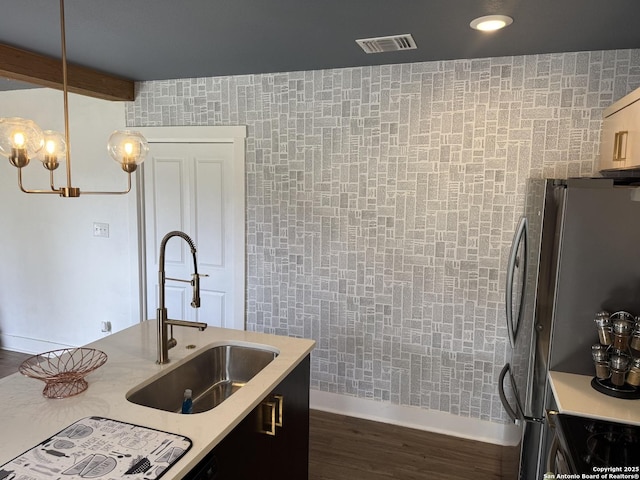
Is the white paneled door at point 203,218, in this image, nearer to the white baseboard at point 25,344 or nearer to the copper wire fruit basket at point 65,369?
the white baseboard at point 25,344

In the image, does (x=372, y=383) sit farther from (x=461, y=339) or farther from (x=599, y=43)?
(x=599, y=43)

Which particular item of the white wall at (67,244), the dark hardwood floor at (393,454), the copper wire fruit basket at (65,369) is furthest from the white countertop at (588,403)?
the white wall at (67,244)

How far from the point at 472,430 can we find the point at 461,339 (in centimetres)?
62

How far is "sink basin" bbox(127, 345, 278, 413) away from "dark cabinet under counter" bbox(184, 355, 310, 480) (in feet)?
0.71

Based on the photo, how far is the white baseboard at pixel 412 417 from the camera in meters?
2.97

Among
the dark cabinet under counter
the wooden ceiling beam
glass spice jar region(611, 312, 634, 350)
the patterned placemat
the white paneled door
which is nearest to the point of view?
the patterned placemat

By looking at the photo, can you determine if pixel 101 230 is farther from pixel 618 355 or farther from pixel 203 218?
pixel 618 355

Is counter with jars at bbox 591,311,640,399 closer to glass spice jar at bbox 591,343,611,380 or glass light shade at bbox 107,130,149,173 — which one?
glass spice jar at bbox 591,343,611,380

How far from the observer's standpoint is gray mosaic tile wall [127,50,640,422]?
2.70 metres

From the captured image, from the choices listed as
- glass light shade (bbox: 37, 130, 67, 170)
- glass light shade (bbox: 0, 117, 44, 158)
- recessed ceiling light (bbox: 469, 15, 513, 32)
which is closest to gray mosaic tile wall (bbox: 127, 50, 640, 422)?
recessed ceiling light (bbox: 469, 15, 513, 32)

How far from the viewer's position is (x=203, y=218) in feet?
11.8

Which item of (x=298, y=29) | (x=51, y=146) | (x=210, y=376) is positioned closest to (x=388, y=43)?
(x=298, y=29)

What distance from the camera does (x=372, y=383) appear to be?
3.22 m

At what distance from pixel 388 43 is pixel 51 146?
174 cm
